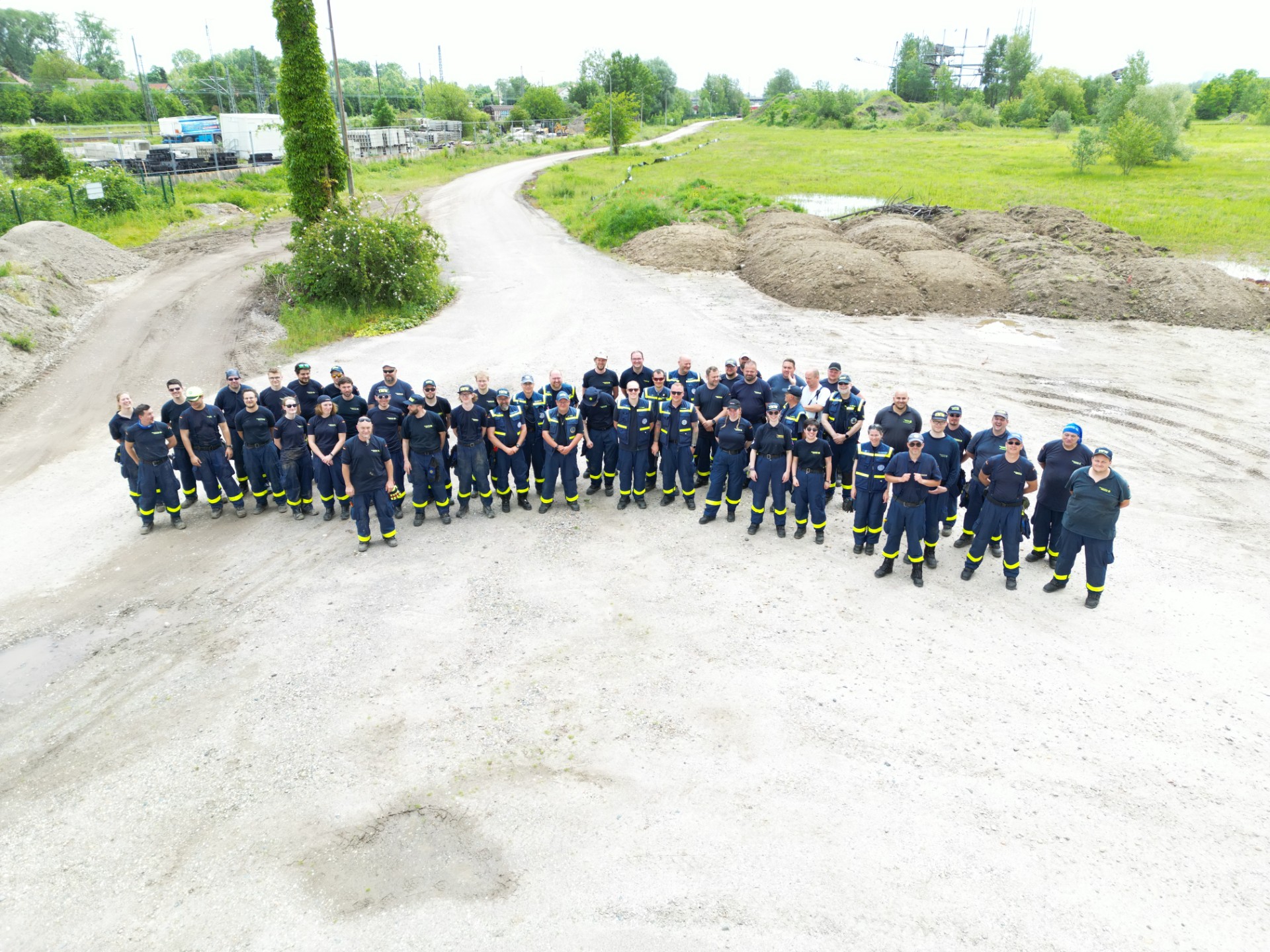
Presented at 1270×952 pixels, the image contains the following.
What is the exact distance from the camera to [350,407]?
1028cm

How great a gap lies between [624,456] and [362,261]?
457 inches

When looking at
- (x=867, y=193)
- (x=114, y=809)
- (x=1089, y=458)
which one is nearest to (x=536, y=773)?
(x=114, y=809)

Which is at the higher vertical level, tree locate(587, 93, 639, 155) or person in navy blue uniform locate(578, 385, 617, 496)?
tree locate(587, 93, 639, 155)

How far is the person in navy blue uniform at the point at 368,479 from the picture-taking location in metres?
9.16

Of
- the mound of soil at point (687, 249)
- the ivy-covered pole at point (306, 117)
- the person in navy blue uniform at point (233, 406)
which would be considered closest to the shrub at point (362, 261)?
the ivy-covered pole at point (306, 117)

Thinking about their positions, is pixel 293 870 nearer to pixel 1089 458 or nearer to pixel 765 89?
pixel 1089 458

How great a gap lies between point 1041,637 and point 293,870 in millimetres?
6914

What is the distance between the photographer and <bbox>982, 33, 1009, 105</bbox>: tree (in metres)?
115

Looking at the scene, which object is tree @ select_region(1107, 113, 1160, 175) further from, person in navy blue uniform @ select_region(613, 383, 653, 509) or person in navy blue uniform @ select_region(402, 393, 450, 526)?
person in navy blue uniform @ select_region(402, 393, 450, 526)

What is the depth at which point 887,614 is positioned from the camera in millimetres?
8078

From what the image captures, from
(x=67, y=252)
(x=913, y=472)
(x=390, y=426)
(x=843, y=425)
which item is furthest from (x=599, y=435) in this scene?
(x=67, y=252)

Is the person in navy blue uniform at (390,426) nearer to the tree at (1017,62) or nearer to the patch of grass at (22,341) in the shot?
the patch of grass at (22,341)

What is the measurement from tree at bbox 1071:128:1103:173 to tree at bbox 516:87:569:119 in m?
60.1

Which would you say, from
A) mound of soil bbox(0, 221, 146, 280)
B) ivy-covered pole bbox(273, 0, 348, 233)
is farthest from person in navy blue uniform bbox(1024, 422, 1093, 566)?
mound of soil bbox(0, 221, 146, 280)
